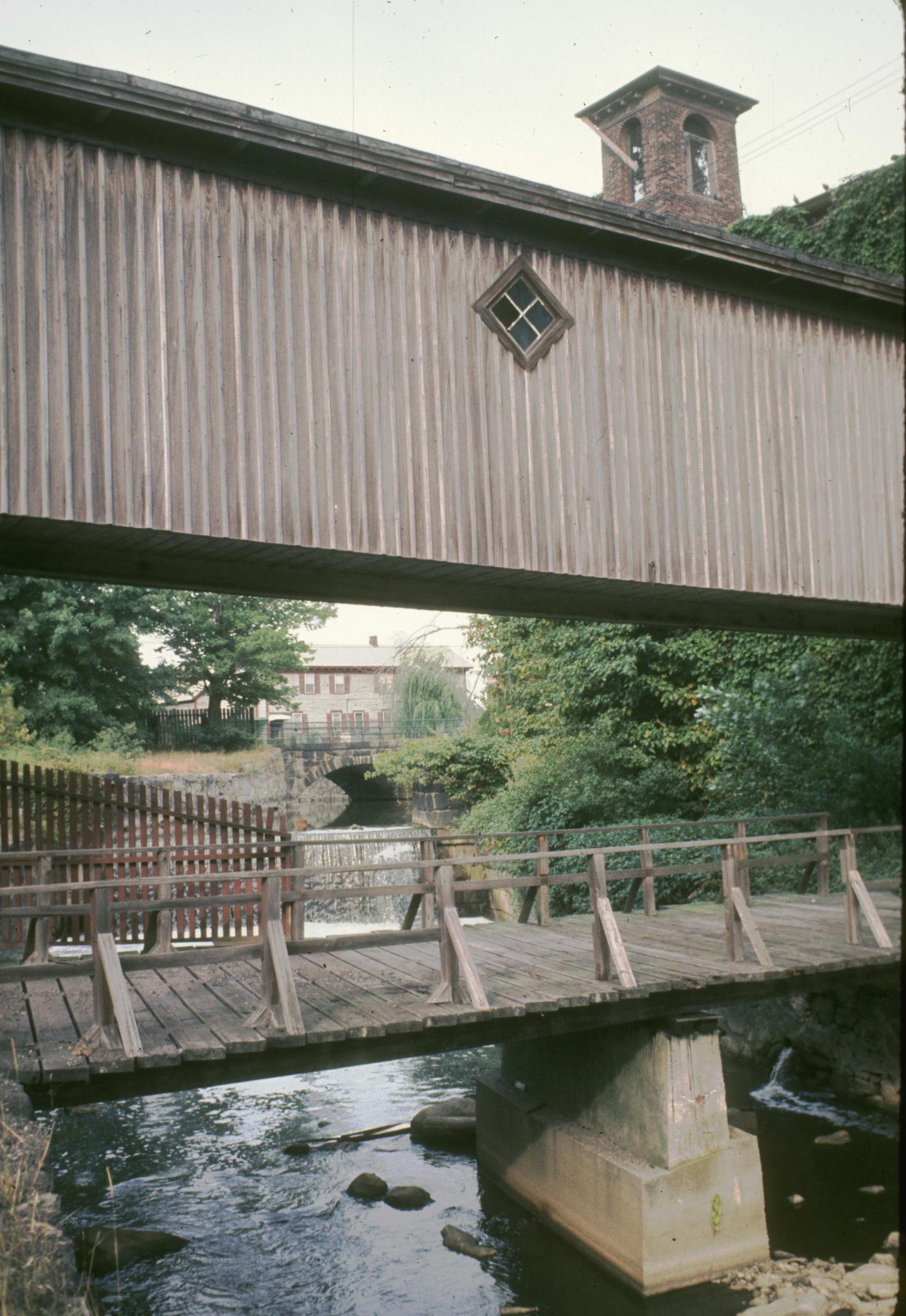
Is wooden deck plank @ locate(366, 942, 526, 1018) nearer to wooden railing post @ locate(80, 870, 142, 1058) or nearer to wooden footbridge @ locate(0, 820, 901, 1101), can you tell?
wooden footbridge @ locate(0, 820, 901, 1101)

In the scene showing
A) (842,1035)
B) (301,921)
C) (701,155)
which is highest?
(701,155)

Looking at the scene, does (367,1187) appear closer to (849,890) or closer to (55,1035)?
(55,1035)

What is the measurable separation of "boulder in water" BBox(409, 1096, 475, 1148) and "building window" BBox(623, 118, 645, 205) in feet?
67.9

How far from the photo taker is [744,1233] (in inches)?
296

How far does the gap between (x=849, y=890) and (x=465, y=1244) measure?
4064mm

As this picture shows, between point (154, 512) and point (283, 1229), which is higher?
point (154, 512)

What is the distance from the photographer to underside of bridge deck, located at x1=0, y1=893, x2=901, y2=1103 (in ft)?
19.4

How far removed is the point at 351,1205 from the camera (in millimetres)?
8516

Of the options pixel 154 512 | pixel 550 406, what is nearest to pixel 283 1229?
pixel 154 512

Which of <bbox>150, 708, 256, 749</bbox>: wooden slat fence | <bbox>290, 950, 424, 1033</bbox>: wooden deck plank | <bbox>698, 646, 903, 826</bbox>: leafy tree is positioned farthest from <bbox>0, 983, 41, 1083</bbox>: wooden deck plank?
<bbox>150, 708, 256, 749</bbox>: wooden slat fence

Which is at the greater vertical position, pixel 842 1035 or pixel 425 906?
pixel 425 906

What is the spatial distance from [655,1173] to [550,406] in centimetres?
556

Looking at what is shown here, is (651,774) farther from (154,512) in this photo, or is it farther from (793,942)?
(154,512)

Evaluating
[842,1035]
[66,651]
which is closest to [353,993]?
[842,1035]
